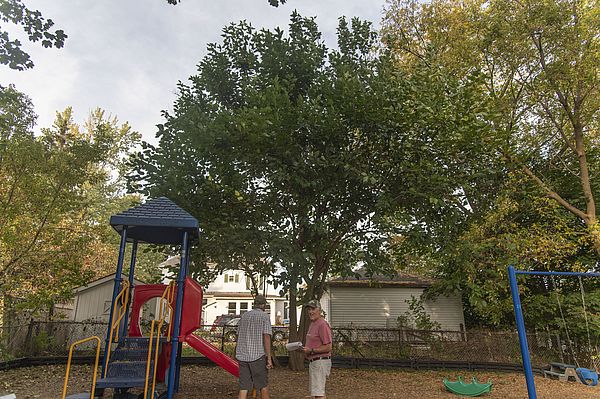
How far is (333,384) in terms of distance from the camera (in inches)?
385

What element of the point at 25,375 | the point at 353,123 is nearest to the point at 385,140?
the point at 353,123

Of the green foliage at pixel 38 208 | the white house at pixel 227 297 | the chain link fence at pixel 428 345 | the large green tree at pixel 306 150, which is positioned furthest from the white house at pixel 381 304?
the white house at pixel 227 297

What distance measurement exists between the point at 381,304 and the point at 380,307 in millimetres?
151

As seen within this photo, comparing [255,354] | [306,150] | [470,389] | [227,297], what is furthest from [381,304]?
[227,297]

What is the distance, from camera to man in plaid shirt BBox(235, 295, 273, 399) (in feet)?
19.5

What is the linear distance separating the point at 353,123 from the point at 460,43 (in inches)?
316

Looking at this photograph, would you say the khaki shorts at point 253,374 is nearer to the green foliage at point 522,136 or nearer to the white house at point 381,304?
the green foliage at point 522,136

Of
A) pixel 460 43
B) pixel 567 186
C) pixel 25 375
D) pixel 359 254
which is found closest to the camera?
pixel 25 375

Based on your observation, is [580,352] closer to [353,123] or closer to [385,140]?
[385,140]

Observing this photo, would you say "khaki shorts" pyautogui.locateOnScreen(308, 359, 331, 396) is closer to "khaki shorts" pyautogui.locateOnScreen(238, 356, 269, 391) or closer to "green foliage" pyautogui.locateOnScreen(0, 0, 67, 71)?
"khaki shorts" pyautogui.locateOnScreen(238, 356, 269, 391)

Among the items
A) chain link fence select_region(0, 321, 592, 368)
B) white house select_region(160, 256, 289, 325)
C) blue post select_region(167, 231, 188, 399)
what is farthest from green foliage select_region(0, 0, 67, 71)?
white house select_region(160, 256, 289, 325)

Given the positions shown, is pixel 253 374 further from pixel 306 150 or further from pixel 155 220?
pixel 306 150

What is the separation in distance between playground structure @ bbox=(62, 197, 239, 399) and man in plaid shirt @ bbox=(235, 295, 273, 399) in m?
1.06

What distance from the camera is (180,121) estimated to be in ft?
32.7
